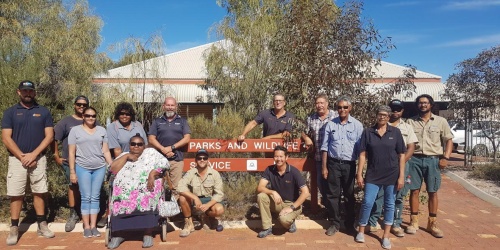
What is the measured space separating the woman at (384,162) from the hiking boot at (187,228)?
7.24 ft

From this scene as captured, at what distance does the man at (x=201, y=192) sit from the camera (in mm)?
5344

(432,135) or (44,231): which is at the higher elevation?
(432,135)

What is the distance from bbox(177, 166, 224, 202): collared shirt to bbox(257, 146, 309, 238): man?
553 mm

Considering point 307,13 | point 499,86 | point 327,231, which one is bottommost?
point 327,231

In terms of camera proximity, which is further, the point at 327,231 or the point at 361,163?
the point at 327,231

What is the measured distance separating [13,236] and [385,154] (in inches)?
182

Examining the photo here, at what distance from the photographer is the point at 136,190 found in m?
4.93

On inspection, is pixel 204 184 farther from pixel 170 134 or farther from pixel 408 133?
pixel 408 133

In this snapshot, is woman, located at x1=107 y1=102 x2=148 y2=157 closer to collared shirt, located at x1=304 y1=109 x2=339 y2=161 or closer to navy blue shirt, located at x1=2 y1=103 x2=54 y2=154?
navy blue shirt, located at x1=2 y1=103 x2=54 y2=154

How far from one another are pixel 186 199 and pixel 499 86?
9110mm

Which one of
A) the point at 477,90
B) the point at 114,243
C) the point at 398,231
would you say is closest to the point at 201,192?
the point at 114,243

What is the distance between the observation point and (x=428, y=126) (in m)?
5.37

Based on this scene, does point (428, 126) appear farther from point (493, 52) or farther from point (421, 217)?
point (493, 52)

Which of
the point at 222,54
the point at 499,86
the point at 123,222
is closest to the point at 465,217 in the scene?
the point at 123,222
